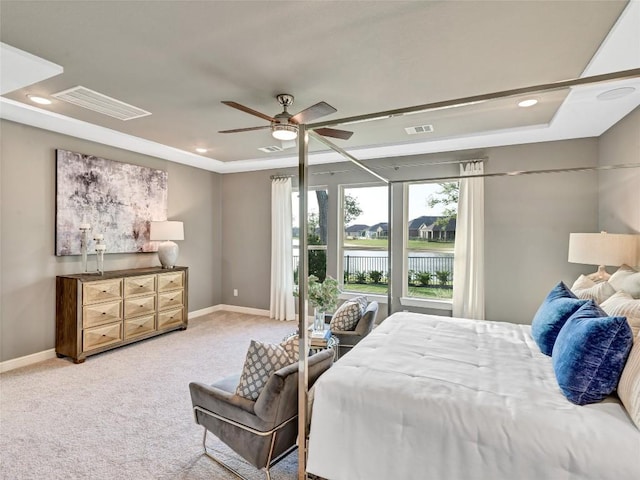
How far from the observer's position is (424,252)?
489cm

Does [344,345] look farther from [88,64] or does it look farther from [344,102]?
[88,64]

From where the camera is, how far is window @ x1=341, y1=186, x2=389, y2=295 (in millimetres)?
5285

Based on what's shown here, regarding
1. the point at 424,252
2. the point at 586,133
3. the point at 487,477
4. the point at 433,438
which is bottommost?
the point at 487,477

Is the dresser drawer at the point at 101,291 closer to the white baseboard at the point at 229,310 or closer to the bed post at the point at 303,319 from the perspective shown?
the white baseboard at the point at 229,310

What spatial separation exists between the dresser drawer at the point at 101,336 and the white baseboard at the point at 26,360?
52 cm

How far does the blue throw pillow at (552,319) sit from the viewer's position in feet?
6.77

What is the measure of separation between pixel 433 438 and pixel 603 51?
2492 millimetres

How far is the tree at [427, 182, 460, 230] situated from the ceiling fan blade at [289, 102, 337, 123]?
2.78m

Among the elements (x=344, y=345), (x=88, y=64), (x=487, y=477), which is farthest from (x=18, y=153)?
(x=487, y=477)

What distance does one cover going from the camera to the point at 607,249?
290 cm

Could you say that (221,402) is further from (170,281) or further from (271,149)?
(271,149)

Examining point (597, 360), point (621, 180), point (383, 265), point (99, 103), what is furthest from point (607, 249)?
point (99, 103)

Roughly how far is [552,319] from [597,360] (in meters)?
0.66

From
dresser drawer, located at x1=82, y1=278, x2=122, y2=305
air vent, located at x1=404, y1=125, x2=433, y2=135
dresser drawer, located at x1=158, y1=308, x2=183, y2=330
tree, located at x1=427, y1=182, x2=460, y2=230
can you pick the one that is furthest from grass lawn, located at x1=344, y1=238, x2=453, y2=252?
dresser drawer, located at x1=82, y1=278, x2=122, y2=305
